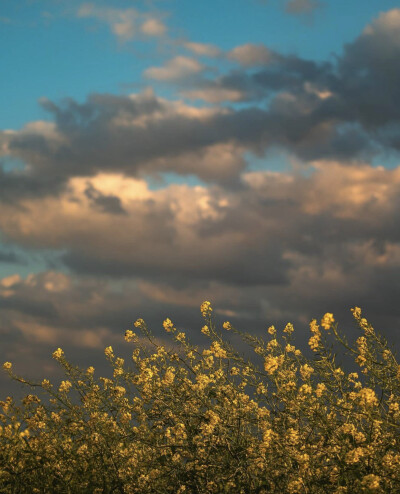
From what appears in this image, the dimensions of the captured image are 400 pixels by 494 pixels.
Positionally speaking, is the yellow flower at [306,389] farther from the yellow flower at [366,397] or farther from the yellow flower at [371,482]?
the yellow flower at [371,482]

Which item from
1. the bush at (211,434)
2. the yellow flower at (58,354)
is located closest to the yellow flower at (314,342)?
the bush at (211,434)

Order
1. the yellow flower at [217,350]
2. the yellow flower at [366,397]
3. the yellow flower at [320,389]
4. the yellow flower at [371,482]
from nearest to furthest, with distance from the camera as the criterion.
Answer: the yellow flower at [371,482], the yellow flower at [366,397], the yellow flower at [320,389], the yellow flower at [217,350]

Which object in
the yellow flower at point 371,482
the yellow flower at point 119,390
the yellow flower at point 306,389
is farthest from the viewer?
the yellow flower at point 119,390

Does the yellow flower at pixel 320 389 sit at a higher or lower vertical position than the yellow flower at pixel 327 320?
lower

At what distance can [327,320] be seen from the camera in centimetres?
702

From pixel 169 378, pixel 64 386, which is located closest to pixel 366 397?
pixel 169 378

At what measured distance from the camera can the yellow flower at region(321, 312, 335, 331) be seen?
6.98m

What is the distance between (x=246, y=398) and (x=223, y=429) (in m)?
1.05

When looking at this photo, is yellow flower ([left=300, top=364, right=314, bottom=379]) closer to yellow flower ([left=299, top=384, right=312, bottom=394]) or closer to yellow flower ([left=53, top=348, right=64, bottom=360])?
yellow flower ([left=299, top=384, right=312, bottom=394])

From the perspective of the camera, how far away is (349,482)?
6969 mm

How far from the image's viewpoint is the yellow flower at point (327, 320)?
698 centimetres

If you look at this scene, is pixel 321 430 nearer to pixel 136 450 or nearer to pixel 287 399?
pixel 287 399

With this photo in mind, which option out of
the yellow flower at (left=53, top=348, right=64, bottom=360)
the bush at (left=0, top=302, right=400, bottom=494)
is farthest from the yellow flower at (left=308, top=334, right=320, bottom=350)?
the yellow flower at (left=53, top=348, right=64, bottom=360)

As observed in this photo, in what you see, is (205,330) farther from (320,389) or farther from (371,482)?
(371,482)
